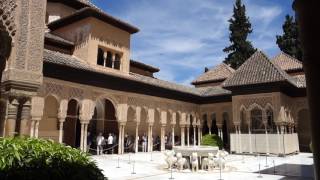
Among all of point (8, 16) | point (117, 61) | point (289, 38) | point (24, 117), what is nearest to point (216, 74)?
point (289, 38)

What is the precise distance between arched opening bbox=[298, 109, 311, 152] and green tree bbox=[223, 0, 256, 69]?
15130mm

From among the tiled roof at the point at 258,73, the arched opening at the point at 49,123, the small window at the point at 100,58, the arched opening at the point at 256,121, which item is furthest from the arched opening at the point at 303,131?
the arched opening at the point at 49,123

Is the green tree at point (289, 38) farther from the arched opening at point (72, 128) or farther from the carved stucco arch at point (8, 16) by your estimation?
the carved stucco arch at point (8, 16)

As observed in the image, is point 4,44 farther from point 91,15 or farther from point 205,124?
point 205,124

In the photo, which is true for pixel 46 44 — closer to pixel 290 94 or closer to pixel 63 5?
pixel 63 5

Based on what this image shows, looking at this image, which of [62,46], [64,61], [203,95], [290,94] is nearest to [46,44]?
[62,46]

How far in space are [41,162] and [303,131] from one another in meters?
23.2

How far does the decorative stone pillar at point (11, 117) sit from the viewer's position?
8.27 meters

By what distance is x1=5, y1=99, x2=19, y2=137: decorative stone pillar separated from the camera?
8266 millimetres

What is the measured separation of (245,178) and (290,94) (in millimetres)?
13624

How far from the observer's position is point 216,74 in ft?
105

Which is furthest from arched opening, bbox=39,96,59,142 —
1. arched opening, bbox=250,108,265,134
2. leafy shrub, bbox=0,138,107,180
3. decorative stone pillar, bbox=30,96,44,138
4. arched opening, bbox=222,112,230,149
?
arched opening, bbox=222,112,230,149

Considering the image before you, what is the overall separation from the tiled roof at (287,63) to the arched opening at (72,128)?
1838cm

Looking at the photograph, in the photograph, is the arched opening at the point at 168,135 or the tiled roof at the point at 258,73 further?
the arched opening at the point at 168,135
